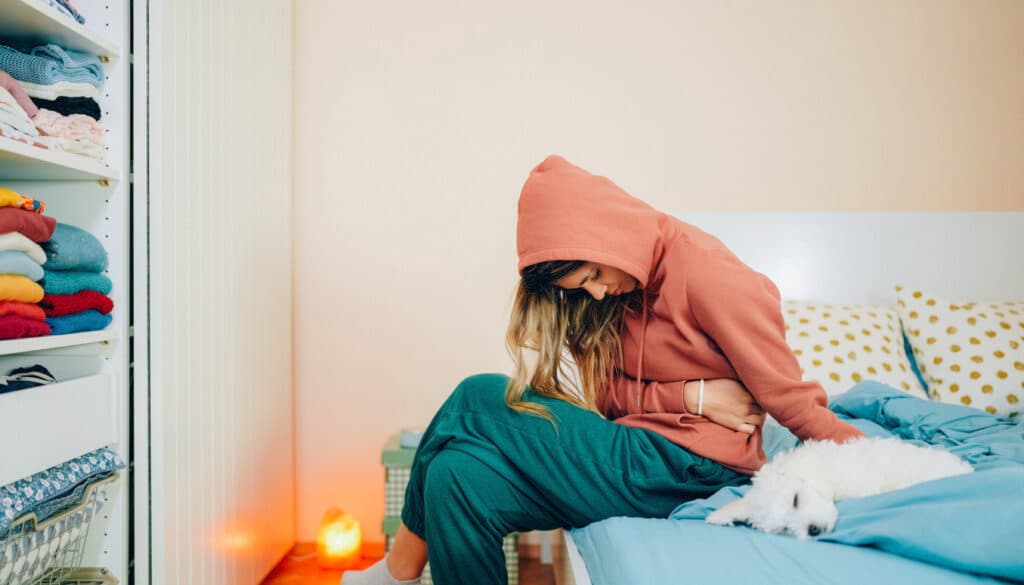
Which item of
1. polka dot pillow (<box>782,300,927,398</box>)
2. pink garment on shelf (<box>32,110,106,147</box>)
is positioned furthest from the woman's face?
pink garment on shelf (<box>32,110,106,147</box>)

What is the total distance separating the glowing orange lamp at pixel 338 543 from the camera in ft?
6.26

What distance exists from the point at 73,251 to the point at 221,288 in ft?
1.57

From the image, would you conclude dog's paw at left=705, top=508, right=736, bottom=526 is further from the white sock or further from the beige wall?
the beige wall

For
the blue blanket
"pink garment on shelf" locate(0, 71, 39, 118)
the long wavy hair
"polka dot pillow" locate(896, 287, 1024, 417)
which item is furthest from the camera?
"polka dot pillow" locate(896, 287, 1024, 417)

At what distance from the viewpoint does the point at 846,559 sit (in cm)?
81

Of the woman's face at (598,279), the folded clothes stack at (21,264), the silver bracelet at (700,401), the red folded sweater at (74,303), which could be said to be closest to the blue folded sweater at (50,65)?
the folded clothes stack at (21,264)

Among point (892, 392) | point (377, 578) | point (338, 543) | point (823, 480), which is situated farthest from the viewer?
point (338, 543)

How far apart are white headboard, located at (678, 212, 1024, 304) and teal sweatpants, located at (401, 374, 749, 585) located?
3.97 feet

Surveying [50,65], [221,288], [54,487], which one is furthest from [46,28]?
[54,487]

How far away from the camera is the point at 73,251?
1.11 metres

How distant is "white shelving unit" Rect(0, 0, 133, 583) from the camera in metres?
1.14

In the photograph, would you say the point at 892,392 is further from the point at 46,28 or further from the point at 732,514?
the point at 46,28

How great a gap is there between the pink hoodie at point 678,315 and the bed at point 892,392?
0.53 feet

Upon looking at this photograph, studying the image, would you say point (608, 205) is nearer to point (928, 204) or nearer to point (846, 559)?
point (846, 559)
